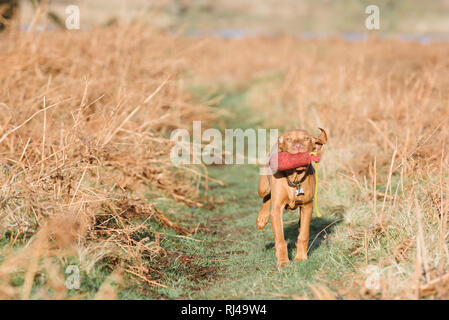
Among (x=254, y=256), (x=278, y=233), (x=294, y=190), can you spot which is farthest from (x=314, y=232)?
(x=294, y=190)

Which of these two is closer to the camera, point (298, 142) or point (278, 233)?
point (298, 142)

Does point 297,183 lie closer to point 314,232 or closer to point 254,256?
point 254,256

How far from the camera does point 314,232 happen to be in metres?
5.22

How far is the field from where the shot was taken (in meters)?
3.56

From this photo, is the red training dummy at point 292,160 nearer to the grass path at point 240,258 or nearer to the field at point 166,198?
the field at point 166,198

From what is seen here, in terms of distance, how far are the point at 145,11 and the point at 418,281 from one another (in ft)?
28.2

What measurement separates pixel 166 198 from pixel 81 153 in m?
1.72

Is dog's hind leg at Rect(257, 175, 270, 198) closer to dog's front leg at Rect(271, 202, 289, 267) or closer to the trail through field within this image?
dog's front leg at Rect(271, 202, 289, 267)

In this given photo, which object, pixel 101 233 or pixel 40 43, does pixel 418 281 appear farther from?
pixel 40 43

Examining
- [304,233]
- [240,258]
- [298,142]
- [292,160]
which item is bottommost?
[240,258]

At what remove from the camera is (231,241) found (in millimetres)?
5227

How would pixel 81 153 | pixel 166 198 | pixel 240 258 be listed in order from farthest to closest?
pixel 166 198 → pixel 81 153 → pixel 240 258

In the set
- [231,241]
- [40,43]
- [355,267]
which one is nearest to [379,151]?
[231,241]

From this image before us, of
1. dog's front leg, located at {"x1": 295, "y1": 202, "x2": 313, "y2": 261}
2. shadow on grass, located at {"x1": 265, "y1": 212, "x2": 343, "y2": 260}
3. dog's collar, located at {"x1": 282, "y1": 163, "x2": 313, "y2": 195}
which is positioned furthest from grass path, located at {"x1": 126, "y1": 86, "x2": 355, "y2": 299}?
dog's collar, located at {"x1": 282, "y1": 163, "x2": 313, "y2": 195}
